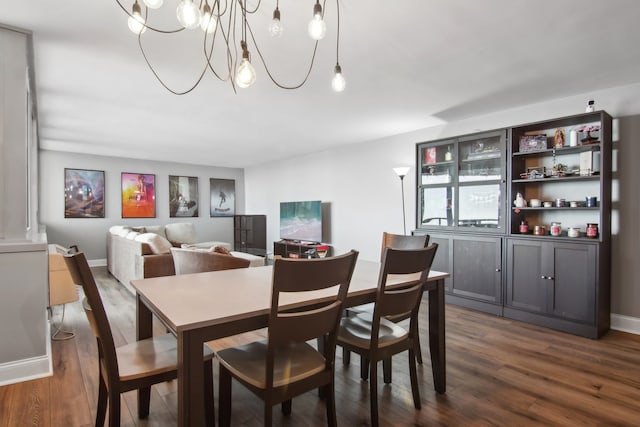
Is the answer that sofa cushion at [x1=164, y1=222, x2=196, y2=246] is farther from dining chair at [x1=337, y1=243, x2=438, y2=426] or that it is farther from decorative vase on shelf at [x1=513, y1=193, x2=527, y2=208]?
decorative vase on shelf at [x1=513, y1=193, x2=527, y2=208]

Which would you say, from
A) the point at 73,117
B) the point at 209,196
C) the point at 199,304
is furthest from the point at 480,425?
the point at 209,196

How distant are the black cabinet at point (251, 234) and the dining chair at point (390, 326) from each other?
5.98 meters

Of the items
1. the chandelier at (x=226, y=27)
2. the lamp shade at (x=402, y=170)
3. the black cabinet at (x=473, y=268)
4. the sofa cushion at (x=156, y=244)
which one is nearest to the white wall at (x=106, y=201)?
the sofa cushion at (x=156, y=244)

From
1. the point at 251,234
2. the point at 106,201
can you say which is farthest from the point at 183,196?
the point at 251,234

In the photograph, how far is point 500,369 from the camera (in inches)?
97.0

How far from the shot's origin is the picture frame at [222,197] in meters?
8.49

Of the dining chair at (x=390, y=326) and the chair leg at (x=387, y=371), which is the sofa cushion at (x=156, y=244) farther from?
the chair leg at (x=387, y=371)

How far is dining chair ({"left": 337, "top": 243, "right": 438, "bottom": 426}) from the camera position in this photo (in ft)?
5.59

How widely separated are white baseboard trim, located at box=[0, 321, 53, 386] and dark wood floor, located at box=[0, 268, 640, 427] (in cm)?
6

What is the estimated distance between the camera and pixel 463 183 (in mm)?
4078

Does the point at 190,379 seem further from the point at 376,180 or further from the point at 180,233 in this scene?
the point at 180,233

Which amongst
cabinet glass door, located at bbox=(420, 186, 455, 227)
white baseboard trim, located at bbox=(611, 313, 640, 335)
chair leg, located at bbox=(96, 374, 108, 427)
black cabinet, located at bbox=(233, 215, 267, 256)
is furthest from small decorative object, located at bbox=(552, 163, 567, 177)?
black cabinet, located at bbox=(233, 215, 267, 256)

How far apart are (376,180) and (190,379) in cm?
456

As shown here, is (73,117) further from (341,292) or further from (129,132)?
(341,292)
